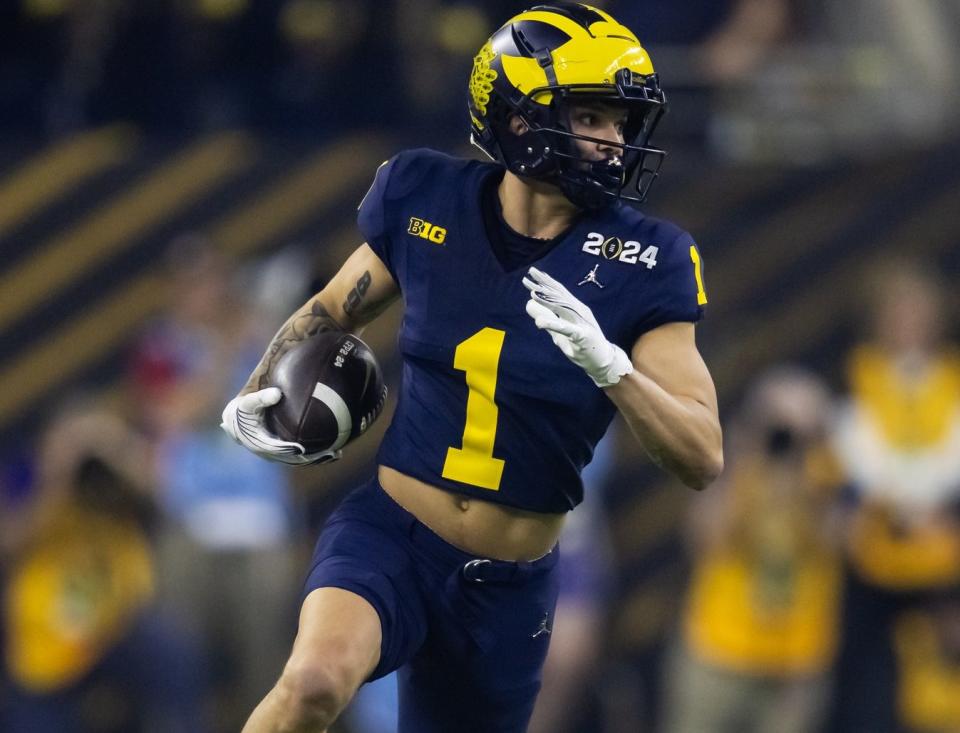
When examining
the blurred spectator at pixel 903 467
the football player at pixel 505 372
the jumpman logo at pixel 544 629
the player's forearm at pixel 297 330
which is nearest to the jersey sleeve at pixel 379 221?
the football player at pixel 505 372

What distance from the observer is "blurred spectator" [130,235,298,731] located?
6719 millimetres

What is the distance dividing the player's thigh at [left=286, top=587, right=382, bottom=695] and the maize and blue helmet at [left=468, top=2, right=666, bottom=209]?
98cm

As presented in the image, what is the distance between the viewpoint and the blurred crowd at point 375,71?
24.5ft

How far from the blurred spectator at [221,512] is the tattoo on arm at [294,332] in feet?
7.76

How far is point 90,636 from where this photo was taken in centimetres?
672

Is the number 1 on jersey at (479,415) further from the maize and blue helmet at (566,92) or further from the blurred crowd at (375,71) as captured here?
the blurred crowd at (375,71)

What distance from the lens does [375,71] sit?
25.7ft

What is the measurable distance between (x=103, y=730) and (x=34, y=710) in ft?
1.32

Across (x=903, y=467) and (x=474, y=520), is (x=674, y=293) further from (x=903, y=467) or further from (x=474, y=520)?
(x=903, y=467)

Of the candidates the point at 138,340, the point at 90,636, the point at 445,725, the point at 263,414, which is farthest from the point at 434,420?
the point at 138,340

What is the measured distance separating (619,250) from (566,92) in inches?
13.6

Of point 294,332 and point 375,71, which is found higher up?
point 294,332

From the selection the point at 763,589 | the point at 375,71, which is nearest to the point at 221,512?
the point at 763,589

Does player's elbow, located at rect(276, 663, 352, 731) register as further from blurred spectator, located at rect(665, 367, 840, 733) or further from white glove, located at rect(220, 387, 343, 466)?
blurred spectator, located at rect(665, 367, 840, 733)
